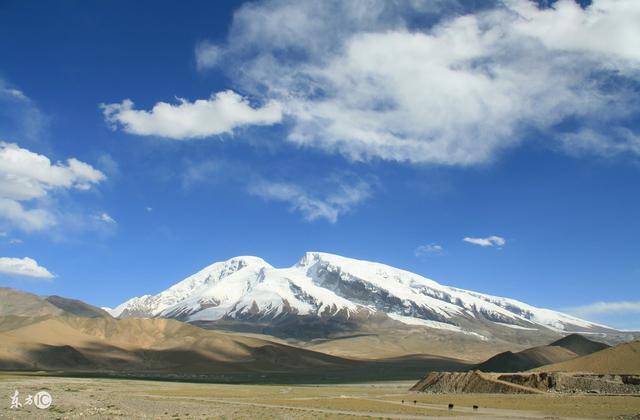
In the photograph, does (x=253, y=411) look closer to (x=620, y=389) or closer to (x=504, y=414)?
(x=504, y=414)

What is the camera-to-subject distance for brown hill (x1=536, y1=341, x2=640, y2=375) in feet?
340

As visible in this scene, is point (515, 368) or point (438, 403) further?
point (515, 368)

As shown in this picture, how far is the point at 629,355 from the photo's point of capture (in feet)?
351

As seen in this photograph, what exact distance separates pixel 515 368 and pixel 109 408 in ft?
521

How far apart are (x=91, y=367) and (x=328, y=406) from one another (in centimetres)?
14721

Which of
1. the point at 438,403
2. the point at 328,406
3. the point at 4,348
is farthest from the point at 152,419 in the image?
the point at 4,348

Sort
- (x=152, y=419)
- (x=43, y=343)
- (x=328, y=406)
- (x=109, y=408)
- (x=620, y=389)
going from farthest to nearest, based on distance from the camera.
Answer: (x=43, y=343), (x=620, y=389), (x=328, y=406), (x=109, y=408), (x=152, y=419)

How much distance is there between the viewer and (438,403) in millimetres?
78125

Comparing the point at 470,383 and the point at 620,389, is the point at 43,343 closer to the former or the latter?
the point at 470,383

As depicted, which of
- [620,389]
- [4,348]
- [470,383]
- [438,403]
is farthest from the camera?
[4,348]

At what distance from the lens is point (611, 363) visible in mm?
106312

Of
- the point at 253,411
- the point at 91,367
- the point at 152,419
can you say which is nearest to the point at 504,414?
the point at 253,411

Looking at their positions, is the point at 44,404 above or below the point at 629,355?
below

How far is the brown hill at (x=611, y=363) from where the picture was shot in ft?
340
